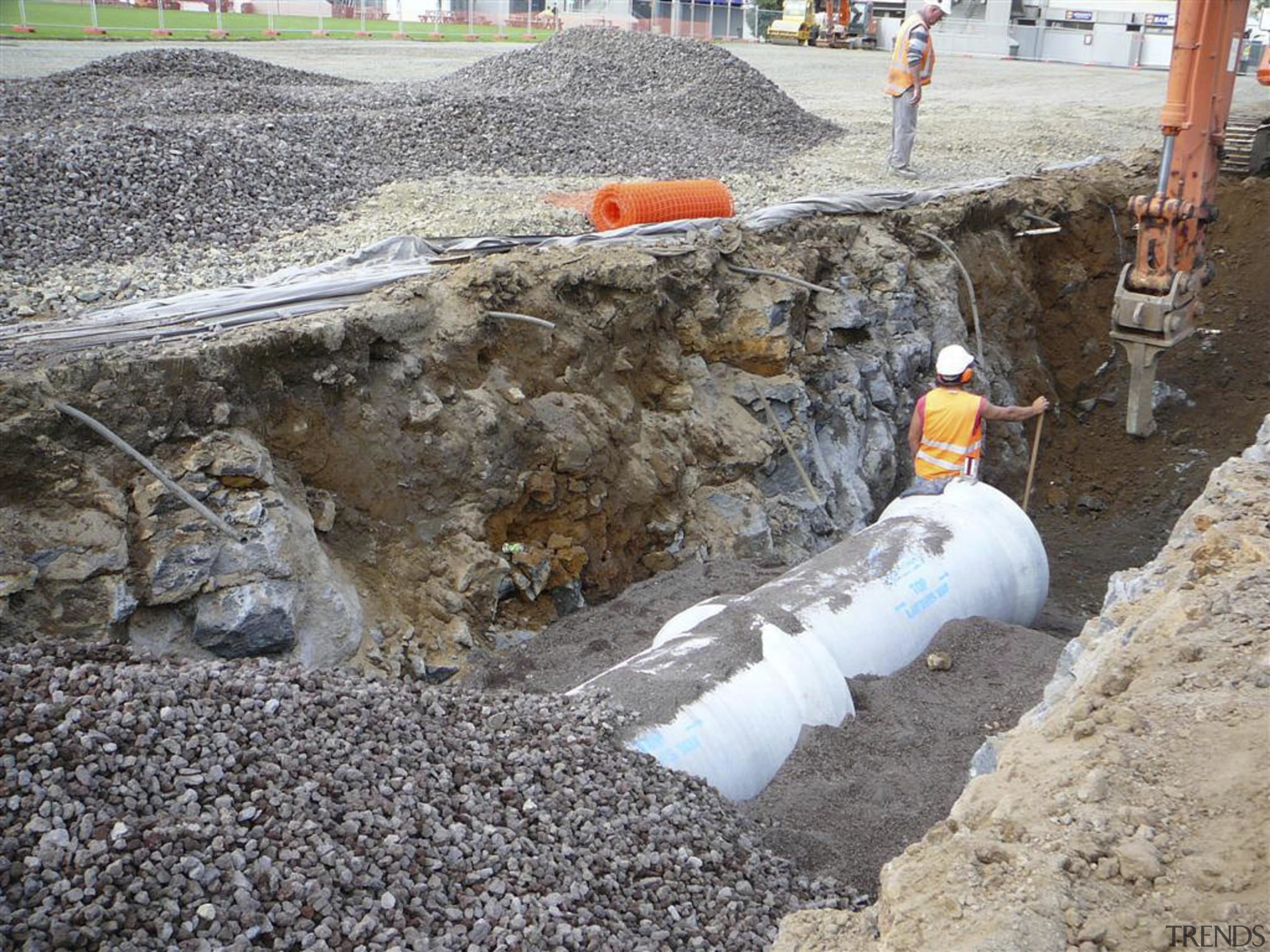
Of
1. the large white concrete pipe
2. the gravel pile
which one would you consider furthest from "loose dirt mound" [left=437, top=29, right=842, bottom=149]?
the gravel pile

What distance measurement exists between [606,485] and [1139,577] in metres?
4.17

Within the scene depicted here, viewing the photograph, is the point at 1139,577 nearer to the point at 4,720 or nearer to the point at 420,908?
the point at 420,908

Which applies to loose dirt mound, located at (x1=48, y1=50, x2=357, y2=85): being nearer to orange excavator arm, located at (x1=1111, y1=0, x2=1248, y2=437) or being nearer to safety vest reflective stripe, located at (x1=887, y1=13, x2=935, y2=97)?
safety vest reflective stripe, located at (x1=887, y1=13, x2=935, y2=97)

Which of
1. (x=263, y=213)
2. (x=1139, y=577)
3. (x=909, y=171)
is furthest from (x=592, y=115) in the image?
(x=1139, y=577)

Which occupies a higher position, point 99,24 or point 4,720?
point 99,24

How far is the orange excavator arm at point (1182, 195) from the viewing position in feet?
30.4

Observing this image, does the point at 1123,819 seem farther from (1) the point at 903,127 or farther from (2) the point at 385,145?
(1) the point at 903,127

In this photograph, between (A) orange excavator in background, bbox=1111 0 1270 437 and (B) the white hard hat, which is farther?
(A) orange excavator in background, bbox=1111 0 1270 437

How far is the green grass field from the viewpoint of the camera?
975 inches

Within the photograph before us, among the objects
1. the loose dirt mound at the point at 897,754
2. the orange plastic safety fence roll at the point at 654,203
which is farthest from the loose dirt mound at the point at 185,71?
the loose dirt mound at the point at 897,754

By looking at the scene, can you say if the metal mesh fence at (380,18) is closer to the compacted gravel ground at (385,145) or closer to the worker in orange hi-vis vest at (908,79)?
the compacted gravel ground at (385,145)

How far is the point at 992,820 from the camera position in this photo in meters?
3.69

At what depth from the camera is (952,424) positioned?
8352mm

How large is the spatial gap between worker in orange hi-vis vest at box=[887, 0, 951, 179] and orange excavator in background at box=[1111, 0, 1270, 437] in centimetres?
428
